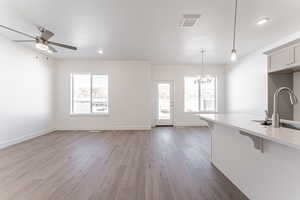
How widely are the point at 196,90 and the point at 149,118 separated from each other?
2786 mm

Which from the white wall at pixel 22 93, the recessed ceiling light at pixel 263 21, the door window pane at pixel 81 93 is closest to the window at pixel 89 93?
the door window pane at pixel 81 93

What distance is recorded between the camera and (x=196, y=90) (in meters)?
7.77

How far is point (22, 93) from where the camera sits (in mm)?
4863

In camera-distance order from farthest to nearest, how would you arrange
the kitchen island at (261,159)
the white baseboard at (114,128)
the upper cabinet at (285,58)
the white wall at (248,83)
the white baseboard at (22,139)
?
the white baseboard at (114,128) → the white wall at (248,83) → the white baseboard at (22,139) → the upper cabinet at (285,58) → the kitchen island at (261,159)

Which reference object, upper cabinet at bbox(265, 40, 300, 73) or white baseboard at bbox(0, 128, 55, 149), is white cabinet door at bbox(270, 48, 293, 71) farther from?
white baseboard at bbox(0, 128, 55, 149)

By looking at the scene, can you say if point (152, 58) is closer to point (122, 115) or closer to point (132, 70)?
point (132, 70)

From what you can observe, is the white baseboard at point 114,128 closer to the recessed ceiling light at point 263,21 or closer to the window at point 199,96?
the window at point 199,96

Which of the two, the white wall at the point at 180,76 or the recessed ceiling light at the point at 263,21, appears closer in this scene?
the recessed ceiling light at the point at 263,21

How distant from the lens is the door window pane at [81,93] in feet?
22.4

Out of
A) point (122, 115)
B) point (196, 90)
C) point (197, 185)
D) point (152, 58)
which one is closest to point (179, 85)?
point (196, 90)

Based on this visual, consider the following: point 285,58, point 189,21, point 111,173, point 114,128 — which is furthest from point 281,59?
point 114,128

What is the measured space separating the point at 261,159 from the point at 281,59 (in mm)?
1815

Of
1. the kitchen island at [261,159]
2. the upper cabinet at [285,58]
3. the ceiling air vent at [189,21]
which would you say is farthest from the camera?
the ceiling air vent at [189,21]

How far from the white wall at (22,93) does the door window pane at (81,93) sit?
94 cm
